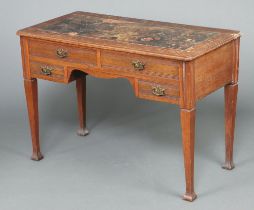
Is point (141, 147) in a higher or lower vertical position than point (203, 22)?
lower

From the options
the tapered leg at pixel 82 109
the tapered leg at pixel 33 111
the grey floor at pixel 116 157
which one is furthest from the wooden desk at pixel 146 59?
the tapered leg at pixel 82 109

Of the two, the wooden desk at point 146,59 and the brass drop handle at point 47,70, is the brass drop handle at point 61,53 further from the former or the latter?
the brass drop handle at point 47,70

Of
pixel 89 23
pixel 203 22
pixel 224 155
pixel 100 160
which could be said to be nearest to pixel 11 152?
pixel 100 160

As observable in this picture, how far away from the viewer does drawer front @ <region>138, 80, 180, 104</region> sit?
5566mm

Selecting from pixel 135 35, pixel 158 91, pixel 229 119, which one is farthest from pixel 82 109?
pixel 158 91

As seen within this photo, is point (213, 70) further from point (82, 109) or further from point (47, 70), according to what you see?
point (82, 109)

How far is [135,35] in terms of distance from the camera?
5.93 meters

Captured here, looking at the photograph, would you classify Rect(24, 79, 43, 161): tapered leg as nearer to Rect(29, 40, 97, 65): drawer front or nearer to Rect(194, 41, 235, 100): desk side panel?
Rect(29, 40, 97, 65): drawer front

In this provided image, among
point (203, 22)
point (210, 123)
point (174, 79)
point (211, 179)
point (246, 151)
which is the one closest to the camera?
point (174, 79)

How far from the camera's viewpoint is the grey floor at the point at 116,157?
227 inches

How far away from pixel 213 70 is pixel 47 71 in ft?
3.60

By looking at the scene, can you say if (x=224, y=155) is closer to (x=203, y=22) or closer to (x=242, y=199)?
(x=242, y=199)

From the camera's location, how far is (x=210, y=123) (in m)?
6.90

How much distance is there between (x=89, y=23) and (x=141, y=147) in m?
0.93
